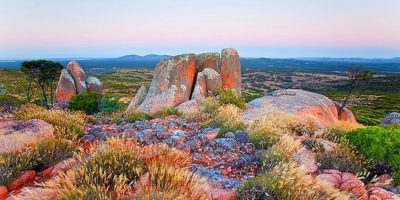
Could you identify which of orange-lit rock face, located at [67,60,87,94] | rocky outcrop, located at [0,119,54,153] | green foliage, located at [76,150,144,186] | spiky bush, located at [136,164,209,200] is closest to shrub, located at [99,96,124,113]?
rocky outcrop, located at [0,119,54,153]

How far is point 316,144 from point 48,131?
7323mm

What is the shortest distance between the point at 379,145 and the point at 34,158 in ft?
29.2

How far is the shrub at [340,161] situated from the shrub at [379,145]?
54 cm

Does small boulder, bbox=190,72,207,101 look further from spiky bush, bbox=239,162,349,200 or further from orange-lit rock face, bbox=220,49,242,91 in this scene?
spiky bush, bbox=239,162,349,200

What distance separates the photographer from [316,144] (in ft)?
31.3

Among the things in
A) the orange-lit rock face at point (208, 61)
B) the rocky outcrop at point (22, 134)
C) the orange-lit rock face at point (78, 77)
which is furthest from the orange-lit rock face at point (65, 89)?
the rocky outcrop at point (22, 134)

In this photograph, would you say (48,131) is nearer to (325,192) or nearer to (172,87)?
(325,192)

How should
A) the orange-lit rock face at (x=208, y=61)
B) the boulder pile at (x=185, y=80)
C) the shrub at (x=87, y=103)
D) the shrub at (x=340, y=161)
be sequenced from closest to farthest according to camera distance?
1. the shrub at (x=340, y=161)
2. the boulder pile at (x=185, y=80)
3. the orange-lit rock face at (x=208, y=61)
4. the shrub at (x=87, y=103)

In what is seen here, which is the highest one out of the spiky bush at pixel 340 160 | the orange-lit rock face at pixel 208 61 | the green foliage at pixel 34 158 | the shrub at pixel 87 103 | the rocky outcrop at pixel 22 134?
the orange-lit rock face at pixel 208 61

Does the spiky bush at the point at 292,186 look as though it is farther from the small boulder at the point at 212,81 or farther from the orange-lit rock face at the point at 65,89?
the orange-lit rock face at the point at 65,89

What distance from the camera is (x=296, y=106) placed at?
2069 cm

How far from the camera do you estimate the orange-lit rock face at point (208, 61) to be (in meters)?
28.6

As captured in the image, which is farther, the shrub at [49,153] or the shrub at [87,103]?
the shrub at [87,103]

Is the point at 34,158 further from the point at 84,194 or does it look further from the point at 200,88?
the point at 200,88
